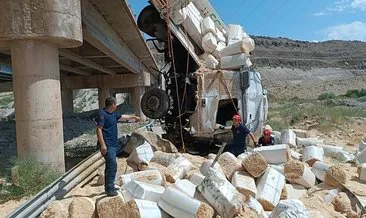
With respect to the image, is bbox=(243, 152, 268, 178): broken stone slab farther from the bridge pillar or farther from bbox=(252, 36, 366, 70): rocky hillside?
bbox=(252, 36, 366, 70): rocky hillside

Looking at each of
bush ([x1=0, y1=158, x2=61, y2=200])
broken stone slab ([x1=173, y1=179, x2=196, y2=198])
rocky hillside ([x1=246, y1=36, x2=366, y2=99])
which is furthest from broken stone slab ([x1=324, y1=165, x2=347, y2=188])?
rocky hillside ([x1=246, y1=36, x2=366, y2=99])

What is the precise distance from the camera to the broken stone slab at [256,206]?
17.7 ft

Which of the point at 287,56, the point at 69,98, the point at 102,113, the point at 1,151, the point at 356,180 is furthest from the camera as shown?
the point at 287,56

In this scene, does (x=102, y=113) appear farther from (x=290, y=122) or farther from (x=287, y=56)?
(x=287, y=56)

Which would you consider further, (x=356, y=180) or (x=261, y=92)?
(x=261, y=92)

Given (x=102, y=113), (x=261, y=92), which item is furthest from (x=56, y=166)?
(x=261, y=92)

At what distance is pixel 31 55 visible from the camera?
7117mm

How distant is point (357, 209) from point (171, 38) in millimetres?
6252

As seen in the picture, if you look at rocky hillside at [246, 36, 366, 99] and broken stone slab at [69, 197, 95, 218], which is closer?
broken stone slab at [69, 197, 95, 218]

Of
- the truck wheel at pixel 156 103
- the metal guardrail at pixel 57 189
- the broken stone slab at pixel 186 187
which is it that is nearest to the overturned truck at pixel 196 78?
the truck wheel at pixel 156 103

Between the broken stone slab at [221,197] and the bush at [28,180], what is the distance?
8.96 feet

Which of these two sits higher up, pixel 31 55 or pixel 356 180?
pixel 31 55

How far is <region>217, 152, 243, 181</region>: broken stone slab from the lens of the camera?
22.3 ft

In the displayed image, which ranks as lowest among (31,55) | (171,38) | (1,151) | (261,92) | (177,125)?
(1,151)
